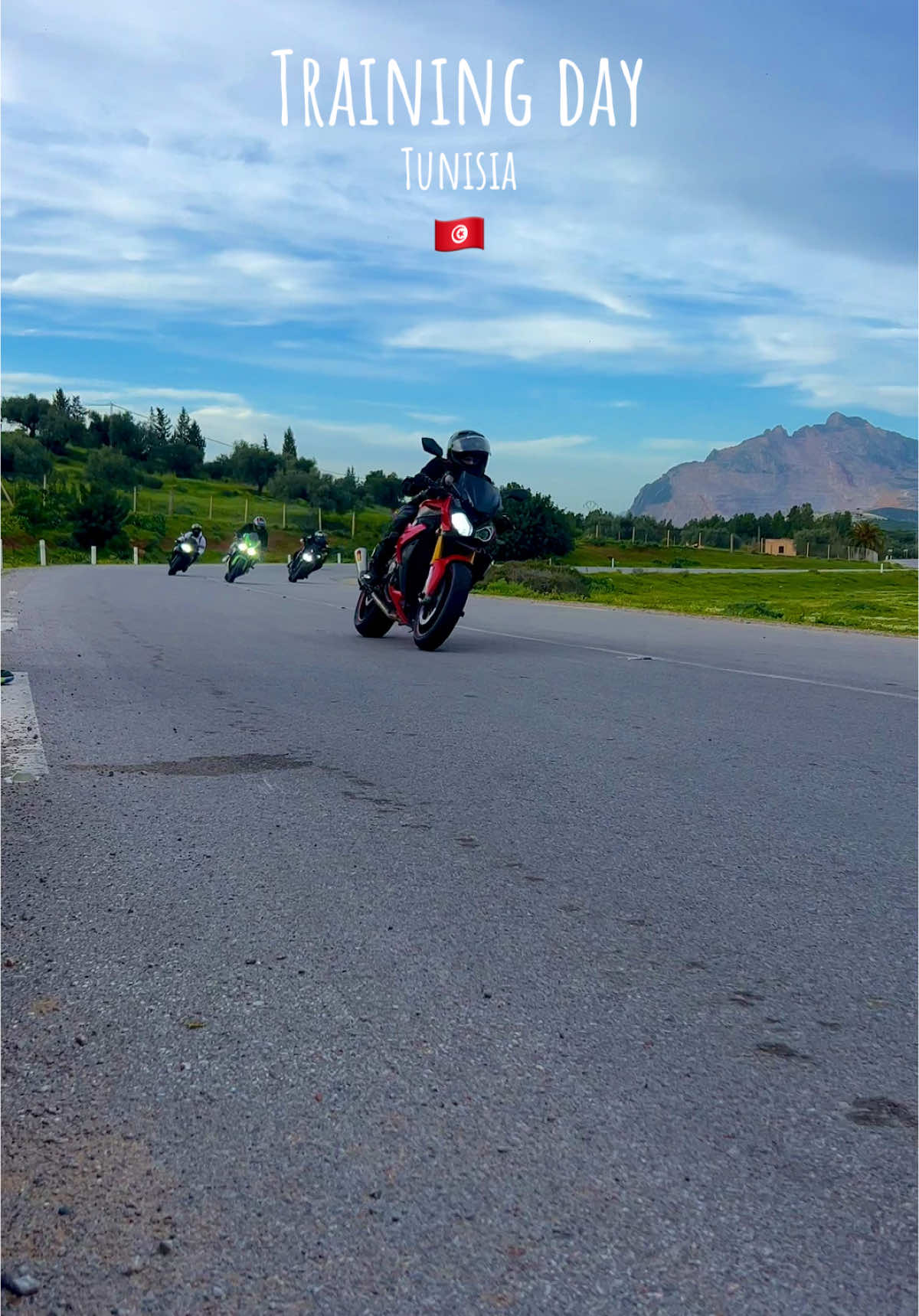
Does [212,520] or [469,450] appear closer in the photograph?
[469,450]

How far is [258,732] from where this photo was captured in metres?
6.55

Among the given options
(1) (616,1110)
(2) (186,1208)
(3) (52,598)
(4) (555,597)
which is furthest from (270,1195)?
(4) (555,597)

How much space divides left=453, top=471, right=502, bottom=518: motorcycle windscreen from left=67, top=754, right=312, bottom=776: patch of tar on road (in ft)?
18.7

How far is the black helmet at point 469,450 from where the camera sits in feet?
37.4

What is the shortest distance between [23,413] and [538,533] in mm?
83943

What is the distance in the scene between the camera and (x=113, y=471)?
113812 mm

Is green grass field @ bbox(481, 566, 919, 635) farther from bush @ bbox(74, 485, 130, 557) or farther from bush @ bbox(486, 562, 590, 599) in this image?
bush @ bbox(74, 485, 130, 557)

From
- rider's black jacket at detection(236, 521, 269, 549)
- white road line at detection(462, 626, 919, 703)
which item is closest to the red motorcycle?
white road line at detection(462, 626, 919, 703)

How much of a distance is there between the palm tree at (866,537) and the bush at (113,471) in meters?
78.3

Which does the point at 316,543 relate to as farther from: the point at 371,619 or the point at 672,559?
the point at 672,559

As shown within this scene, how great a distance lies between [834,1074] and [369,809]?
8.43ft

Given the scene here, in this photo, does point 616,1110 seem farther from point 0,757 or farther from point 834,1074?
point 0,757

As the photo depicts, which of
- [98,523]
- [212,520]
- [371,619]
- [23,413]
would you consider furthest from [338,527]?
[371,619]

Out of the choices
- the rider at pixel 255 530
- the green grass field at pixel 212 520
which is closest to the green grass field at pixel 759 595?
the rider at pixel 255 530
